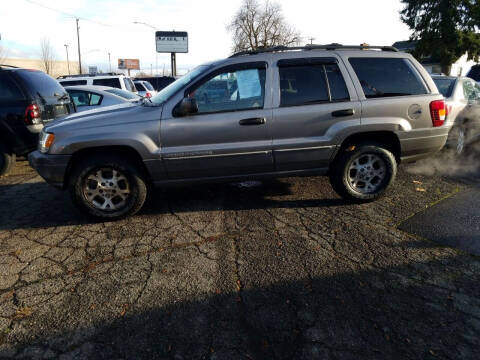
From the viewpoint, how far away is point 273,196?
466 centimetres

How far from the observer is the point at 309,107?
12.7ft

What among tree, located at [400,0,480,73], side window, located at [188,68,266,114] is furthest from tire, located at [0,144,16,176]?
tree, located at [400,0,480,73]

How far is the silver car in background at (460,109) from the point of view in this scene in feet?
20.1

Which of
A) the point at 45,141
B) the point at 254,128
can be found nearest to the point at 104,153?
the point at 45,141

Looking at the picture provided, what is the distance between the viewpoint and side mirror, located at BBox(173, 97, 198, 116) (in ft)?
11.8

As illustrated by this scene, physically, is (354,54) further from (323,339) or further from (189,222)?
(323,339)

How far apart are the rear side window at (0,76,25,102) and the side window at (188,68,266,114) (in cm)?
354

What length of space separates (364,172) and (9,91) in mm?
5699

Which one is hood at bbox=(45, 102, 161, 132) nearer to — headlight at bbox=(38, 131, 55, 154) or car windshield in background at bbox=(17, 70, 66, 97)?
headlight at bbox=(38, 131, 55, 154)

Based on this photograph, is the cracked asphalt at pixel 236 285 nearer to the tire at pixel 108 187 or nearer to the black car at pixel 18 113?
the tire at pixel 108 187

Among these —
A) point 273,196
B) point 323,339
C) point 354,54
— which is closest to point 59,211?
point 273,196

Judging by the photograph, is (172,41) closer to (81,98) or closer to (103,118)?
(81,98)

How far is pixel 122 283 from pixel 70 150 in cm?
174

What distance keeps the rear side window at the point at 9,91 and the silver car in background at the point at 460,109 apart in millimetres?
7473
